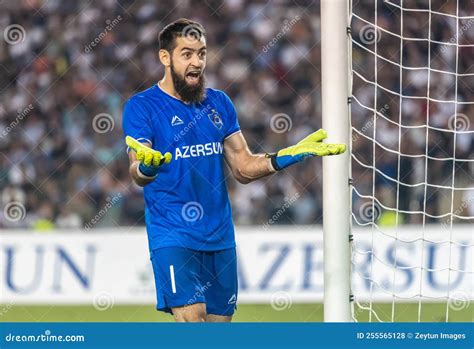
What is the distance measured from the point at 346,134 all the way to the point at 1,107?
6.12 m

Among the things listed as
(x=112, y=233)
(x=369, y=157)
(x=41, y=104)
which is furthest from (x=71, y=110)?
(x=369, y=157)

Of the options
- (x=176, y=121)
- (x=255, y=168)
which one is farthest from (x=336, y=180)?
(x=176, y=121)

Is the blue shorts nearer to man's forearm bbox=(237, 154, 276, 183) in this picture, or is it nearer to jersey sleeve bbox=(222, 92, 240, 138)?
man's forearm bbox=(237, 154, 276, 183)

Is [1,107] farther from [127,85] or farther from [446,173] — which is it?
[446,173]

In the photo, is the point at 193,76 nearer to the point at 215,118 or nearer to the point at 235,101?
the point at 215,118

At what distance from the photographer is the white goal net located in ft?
28.2

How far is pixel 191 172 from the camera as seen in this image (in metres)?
5.06

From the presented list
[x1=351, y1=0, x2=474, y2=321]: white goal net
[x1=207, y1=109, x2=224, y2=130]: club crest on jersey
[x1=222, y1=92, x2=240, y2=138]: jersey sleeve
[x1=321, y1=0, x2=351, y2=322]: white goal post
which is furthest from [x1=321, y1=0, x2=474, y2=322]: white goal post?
[x1=207, y1=109, x2=224, y2=130]: club crest on jersey

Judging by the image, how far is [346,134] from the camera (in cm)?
525

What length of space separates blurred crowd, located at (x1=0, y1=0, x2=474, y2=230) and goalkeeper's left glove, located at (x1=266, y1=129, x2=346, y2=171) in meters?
4.15

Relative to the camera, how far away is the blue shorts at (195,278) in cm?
494

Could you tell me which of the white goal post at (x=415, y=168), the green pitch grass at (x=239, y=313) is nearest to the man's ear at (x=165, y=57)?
the white goal post at (x=415, y=168)

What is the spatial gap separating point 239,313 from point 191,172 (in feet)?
12.3

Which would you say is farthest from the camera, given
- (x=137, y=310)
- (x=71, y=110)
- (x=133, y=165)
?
(x=71, y=110)
